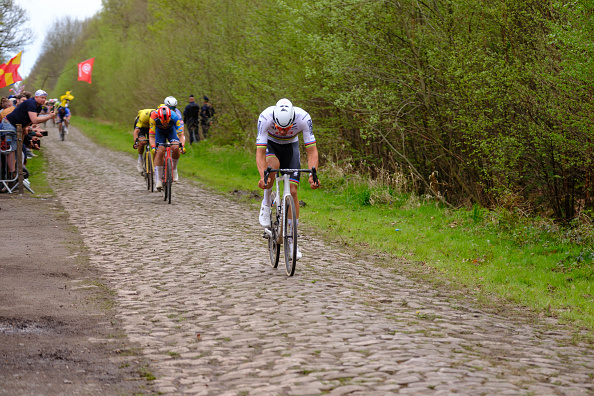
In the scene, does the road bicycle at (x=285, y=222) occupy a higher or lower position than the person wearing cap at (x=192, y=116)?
lower

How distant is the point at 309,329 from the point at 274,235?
2.83 m

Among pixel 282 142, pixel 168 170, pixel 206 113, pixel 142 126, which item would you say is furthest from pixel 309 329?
pixel 206 113

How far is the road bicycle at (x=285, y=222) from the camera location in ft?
27.0

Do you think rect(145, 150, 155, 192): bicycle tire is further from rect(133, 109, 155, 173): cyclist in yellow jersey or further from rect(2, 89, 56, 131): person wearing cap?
rect(2, 89, 56, 131): person wearing cap

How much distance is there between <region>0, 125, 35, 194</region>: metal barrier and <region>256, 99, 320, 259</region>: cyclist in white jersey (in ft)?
27.9

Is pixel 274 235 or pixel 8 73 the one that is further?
pixel 8 73

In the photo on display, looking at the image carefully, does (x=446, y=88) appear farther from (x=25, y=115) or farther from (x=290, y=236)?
(x=25, y=115)

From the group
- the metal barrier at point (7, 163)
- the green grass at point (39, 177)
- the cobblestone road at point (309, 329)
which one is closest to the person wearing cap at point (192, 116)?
the green grass at point (39, 177)

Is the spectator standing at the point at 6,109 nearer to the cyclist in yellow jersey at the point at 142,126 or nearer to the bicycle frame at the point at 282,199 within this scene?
the cyclist in yellow jersey at the point at 142,126

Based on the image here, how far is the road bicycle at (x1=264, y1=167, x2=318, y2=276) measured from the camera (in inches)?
324

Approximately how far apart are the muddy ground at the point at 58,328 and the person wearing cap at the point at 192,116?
1881 centimetres

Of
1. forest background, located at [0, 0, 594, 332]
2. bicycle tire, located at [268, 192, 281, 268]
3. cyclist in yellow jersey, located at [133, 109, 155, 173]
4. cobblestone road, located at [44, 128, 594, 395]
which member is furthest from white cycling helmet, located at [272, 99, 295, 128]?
cyclist in yellow jersey, located at [133, 109, 155, 173]

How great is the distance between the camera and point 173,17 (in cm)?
3575

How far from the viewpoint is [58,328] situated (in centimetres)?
622
